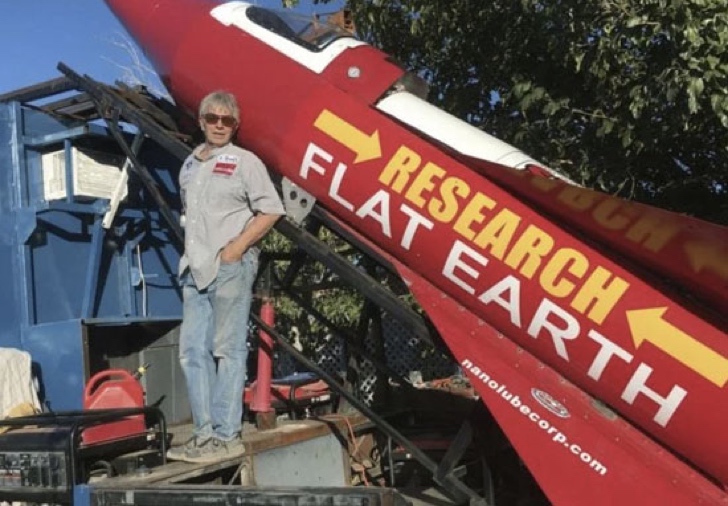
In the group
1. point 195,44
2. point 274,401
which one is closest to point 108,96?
point 195,44

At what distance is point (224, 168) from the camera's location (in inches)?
149

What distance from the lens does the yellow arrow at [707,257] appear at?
2803 mm

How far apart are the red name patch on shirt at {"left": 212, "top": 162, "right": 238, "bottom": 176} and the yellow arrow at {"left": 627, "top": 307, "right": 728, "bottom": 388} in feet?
6.24

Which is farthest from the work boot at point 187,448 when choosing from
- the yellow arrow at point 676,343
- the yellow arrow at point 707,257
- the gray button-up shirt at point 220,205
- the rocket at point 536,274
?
the yellow arrow at point 707,257

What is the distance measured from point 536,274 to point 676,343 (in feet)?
A: 1.87

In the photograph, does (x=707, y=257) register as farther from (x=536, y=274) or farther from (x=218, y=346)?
(x=218, y=346)

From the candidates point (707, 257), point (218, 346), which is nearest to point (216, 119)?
point (218, 346)

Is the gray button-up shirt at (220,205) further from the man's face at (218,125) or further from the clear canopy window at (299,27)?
the clear canopy window at (299,27)

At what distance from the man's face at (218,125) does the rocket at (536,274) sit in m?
0.17

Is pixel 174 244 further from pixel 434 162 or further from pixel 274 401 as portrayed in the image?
pixel 434 162

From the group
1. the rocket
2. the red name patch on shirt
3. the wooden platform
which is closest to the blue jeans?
the wooden platform

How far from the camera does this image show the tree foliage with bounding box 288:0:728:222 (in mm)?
4070

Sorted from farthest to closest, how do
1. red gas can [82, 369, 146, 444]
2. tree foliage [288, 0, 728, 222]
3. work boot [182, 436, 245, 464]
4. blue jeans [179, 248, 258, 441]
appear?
1. red gas can [82, 369, 146, 444]
2. tree foliage [288, 0, 728, 222]
3. blue jeans [179, 248, 258, 441]
4. work boot [182, 436, 245, 464]

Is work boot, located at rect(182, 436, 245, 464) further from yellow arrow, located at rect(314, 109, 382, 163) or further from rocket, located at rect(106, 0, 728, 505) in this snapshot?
yellow arrow, located at rect(314, 109, 382, 163)
